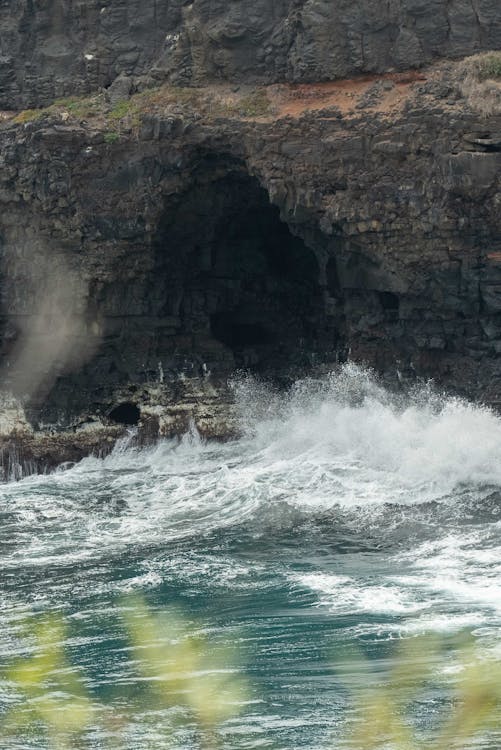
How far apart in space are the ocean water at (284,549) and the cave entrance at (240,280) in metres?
1.38

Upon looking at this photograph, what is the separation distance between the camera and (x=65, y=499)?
31.9m

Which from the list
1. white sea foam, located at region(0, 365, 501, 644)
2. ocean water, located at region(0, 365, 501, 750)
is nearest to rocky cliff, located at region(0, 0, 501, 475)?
white sea foam, located at region(0, 365, 501, 644)

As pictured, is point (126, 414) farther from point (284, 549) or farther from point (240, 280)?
point (284, 549)

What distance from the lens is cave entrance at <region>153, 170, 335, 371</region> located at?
35031 mm

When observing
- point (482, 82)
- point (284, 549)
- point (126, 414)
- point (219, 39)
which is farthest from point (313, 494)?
point (219, 39)

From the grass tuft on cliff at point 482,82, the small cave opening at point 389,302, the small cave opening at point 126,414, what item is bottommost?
the small cave opening at point 126,414

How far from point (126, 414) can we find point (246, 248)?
5.01 m

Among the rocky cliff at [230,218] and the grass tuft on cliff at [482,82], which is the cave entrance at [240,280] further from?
the grass tuft on cliff at [482,82]

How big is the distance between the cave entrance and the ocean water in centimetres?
138

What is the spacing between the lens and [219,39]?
34219 millimetres

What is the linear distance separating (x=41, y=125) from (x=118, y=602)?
14.4 m

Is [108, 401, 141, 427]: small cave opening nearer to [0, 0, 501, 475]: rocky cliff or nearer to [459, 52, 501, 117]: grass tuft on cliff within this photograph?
[0, 0, 501, 475]: rocky cliff

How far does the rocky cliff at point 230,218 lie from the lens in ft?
104

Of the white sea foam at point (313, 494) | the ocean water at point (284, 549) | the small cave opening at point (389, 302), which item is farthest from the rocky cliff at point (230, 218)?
the ocean water at point (284, 549)
